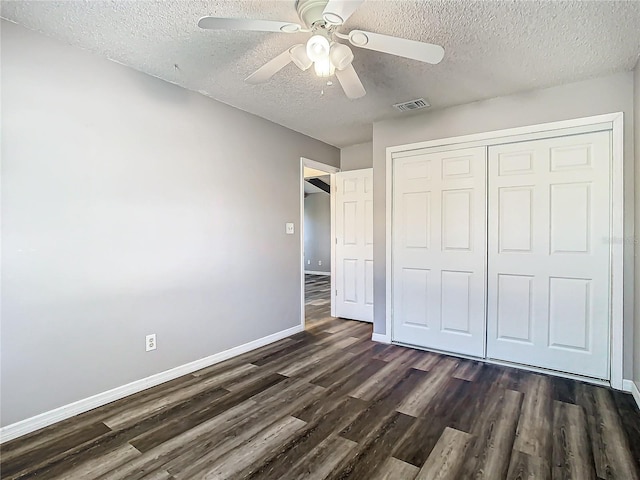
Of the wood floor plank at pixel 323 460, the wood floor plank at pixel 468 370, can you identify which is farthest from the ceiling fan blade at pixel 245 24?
the wood floor plank at pixel 468 370

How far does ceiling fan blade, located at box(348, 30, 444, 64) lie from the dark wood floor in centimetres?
208

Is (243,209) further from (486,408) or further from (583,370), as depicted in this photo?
(583,370)

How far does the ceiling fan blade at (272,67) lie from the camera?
72.2 inches

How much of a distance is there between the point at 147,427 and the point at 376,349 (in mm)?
2182

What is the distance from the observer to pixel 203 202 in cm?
303

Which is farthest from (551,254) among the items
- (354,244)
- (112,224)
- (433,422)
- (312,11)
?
(112,224)

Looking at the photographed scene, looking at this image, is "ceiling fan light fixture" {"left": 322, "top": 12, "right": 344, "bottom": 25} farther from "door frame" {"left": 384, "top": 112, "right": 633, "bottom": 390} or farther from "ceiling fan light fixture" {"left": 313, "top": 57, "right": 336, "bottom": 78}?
"door frame" {"left": 384, "top": 112, "right": 633, "bottom": 390}

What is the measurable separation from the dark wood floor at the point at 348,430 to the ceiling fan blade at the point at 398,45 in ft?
6.84

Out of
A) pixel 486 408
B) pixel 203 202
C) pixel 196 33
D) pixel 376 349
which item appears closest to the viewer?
pixel 196 33

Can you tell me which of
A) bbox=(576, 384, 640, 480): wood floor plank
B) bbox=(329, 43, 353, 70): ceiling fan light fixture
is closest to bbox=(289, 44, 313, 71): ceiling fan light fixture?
bbox=(329, 43, 353, 70): ceiling fan light fixture

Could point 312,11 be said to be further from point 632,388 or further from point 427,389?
point 632,388

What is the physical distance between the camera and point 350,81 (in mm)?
1984

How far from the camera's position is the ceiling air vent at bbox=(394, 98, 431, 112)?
3.11 m

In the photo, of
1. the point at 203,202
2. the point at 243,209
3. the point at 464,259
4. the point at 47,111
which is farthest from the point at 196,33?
the point at 464,259
